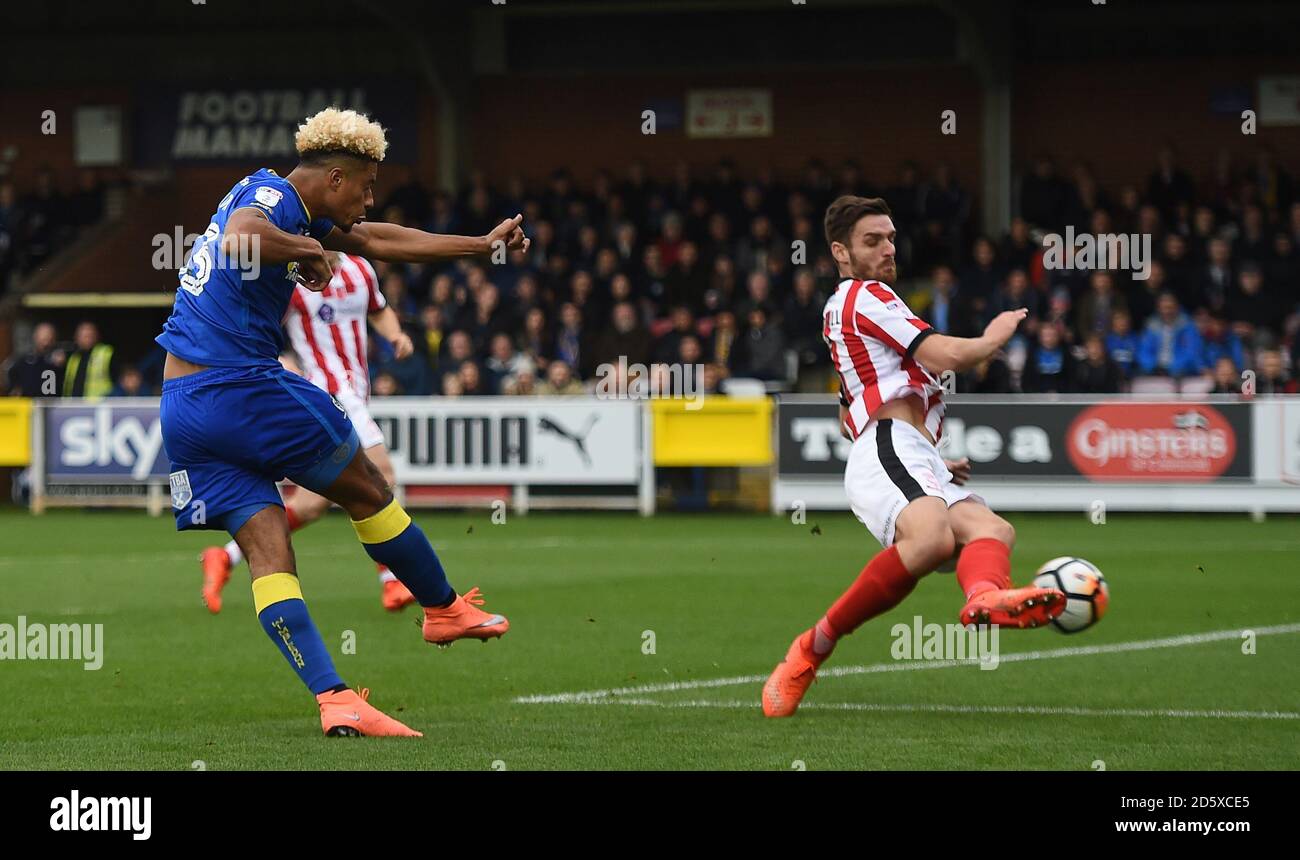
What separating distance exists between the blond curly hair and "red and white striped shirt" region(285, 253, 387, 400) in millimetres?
4854

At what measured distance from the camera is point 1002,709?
25.2 feet

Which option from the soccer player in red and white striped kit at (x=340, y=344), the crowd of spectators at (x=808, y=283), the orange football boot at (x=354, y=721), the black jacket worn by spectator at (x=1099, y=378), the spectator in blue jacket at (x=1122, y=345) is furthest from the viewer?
the crowd of spectators at (x=808, y=283)

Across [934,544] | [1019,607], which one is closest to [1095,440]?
[934,544]

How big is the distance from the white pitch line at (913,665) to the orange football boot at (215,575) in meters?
3.89

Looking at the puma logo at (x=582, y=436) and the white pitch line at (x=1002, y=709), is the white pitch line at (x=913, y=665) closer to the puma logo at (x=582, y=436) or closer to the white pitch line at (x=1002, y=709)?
the white pitch line at (x=1002, y=709)

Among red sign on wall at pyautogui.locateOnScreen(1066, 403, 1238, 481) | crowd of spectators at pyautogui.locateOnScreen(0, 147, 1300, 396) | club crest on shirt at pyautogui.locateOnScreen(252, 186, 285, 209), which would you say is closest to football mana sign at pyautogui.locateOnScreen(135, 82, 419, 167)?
crowd of spectators at pyautogui.locateOnScreen(0, 147, 1300, 396)

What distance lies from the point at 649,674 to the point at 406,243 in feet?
8.03

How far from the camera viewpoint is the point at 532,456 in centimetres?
2083

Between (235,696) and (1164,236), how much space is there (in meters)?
18.6

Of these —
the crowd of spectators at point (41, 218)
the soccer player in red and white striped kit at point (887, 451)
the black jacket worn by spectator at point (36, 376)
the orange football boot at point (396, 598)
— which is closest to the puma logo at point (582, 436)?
the black jacket worn by spectator at point (36, 376)

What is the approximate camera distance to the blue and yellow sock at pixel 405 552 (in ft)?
24.1

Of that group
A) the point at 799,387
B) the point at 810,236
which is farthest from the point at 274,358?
the point at 810,236

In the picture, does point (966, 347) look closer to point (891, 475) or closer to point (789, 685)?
point (891, 475)
